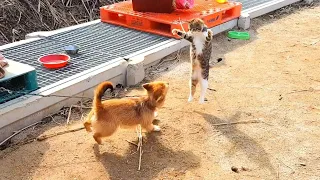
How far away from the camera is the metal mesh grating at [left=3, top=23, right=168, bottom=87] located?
4383mm

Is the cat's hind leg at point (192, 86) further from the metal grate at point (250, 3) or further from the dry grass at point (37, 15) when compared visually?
the metal grate at point (250, 3)

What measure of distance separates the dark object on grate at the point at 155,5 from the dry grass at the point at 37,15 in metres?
1.43

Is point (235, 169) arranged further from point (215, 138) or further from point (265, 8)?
point (265, 8)

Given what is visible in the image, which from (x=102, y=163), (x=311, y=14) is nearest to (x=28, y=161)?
(x=102, y=163)

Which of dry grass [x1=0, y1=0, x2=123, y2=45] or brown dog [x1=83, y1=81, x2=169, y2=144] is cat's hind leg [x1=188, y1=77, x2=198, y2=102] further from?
dry grass [x1=0, y1=0, x2=123, y2=45]

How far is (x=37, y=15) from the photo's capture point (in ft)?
21.3

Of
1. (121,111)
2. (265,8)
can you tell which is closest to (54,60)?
(121,111)

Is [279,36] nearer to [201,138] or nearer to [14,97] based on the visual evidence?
[201,138]

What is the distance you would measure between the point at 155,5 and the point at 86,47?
120cm

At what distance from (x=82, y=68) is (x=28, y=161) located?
54.7 inches

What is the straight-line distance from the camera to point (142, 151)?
3.47m

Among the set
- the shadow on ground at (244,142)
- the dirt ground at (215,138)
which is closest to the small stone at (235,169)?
the dirt ground at (215,138)

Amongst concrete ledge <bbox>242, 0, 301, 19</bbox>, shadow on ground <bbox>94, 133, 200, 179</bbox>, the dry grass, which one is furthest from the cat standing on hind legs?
the dry grass

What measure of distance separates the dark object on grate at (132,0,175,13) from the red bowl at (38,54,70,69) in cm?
155
